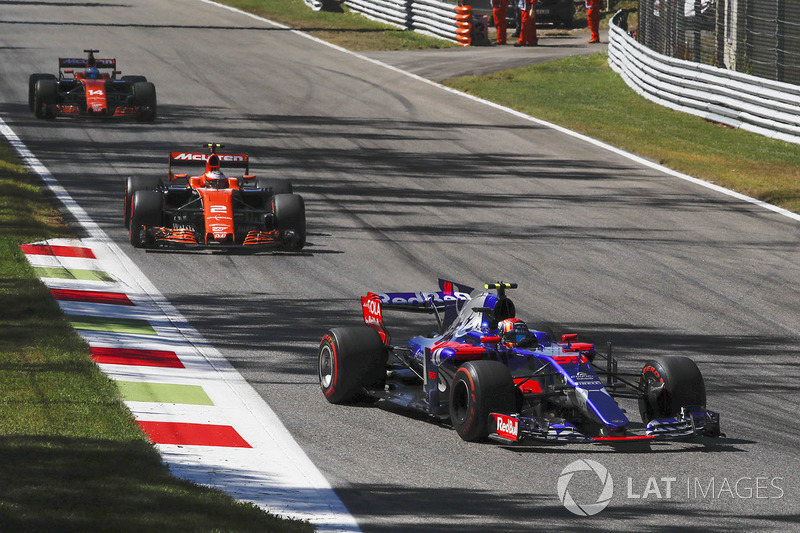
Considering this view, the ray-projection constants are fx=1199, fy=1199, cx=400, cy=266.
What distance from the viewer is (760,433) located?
31.2 ft

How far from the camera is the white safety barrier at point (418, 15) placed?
4181 cm

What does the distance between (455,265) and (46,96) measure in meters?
13.8

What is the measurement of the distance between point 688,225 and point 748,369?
7.50 m

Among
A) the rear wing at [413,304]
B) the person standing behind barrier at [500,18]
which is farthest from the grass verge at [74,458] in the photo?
the person standing behind barrier at [500,18]

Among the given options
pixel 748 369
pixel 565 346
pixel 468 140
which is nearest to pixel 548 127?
pixel 468 140

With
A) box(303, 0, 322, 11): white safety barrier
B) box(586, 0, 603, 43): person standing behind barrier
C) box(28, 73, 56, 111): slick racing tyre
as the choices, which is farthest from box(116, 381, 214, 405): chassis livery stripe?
box(303, 0, 322, 11): white safety barrier

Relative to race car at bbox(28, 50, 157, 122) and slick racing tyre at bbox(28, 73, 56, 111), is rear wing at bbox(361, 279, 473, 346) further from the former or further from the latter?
slick racing tyre at bbox(28, 73, 56, 111)

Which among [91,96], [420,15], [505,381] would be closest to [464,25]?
[420,15]

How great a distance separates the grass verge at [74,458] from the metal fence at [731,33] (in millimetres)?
18558

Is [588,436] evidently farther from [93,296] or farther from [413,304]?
[93,296]

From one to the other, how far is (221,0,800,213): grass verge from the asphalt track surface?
0.97 meters

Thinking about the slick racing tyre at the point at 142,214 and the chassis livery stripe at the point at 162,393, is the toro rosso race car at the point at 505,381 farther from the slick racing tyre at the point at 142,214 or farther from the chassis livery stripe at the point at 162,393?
the slick racing tyre at the point at 142,214

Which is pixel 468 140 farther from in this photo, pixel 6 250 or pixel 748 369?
pixel 748 369
